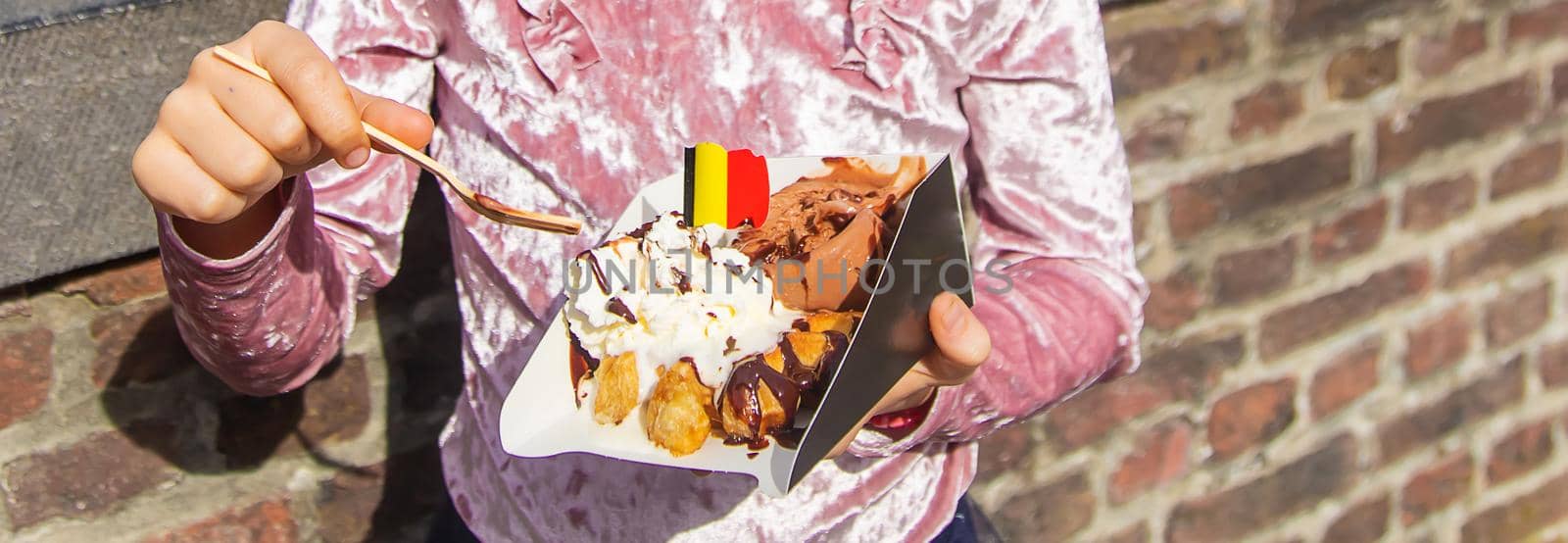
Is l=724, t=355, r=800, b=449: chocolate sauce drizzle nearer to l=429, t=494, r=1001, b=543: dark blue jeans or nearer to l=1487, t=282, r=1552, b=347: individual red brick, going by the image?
l=429, t=494, r=1001, b=543: dark blue jeans

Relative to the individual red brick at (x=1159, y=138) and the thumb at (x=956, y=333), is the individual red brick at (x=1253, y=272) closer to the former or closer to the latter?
the individual red brick at (x=1159, y=138)

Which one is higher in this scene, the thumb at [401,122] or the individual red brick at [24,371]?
the thumb at [401,122]

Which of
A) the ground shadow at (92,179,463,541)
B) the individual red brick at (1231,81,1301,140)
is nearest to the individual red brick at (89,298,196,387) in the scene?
the ground shadow at (92,179,463,541)

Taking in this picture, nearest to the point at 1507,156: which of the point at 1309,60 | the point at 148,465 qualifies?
the point at 1309,60

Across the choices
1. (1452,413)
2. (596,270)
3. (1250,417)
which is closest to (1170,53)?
(1250,417)

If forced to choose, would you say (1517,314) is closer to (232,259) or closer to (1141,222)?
(1141,222)

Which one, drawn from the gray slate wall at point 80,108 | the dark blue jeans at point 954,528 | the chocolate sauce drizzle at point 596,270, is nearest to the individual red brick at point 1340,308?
the dark blue jeans at point 954,528

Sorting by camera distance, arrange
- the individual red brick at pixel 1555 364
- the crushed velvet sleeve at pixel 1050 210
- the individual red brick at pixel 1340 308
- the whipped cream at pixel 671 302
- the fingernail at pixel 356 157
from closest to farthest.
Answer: the fingernail at pixel 356 157
the whipped cream at pixel 671 302
the crushed velvet sleeve at pixel 1050 210
the individual red brick at pixel 1340 308
the individual red brick at pixel 1555 364
